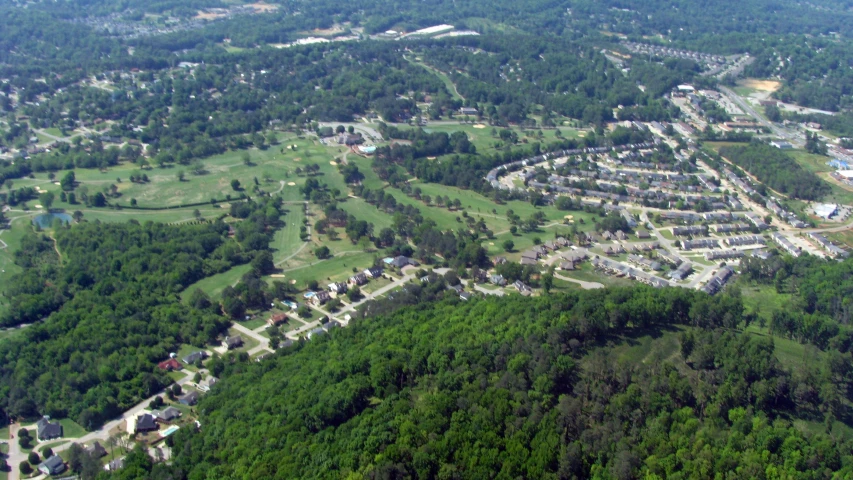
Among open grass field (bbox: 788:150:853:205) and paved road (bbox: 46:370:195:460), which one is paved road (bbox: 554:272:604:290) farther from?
open grass field (bbox: 788:150:853:205)

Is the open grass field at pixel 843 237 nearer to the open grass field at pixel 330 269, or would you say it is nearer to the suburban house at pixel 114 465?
the open grass field at pixel 330 269

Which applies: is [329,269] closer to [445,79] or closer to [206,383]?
[206,383]

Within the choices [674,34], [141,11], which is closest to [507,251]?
[674,34]

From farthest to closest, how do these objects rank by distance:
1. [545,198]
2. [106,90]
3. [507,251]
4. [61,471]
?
[106,90]
[545,198]
[507,251]
[61,471]

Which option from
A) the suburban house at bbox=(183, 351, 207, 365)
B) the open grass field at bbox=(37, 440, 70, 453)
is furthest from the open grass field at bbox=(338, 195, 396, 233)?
the open grass field at bbox=(37, 440, 70, 453)

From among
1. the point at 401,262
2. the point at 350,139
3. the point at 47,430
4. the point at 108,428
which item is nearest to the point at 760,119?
the point at 350,139

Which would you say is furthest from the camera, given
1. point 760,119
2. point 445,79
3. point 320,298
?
point 445,79

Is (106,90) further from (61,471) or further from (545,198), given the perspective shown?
(61,471)
